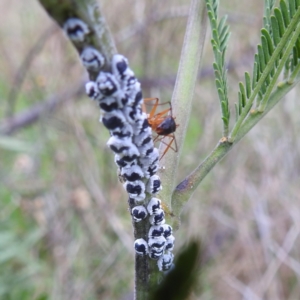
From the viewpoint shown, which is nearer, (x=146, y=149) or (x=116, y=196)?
(x=146, y=149)

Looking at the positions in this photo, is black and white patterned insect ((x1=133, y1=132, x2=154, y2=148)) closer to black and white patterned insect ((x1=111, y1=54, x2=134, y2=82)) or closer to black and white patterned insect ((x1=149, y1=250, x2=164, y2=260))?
black and white patterned insect ((x1=111, y1=54, x2=134, y2=82))

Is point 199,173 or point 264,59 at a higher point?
point 264,59

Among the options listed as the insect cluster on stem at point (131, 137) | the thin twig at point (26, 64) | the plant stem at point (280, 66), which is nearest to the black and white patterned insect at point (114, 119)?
the insect cluster on stem at point (131, 137)

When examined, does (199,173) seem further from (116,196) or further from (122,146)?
(116,196)

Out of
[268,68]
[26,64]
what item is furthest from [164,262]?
[26,64]

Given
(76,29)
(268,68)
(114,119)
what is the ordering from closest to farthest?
(76,29) < (114,119) < (268,68)

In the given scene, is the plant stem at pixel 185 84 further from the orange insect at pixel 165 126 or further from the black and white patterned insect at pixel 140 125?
the black and white patterned insect at pixel 140 125
